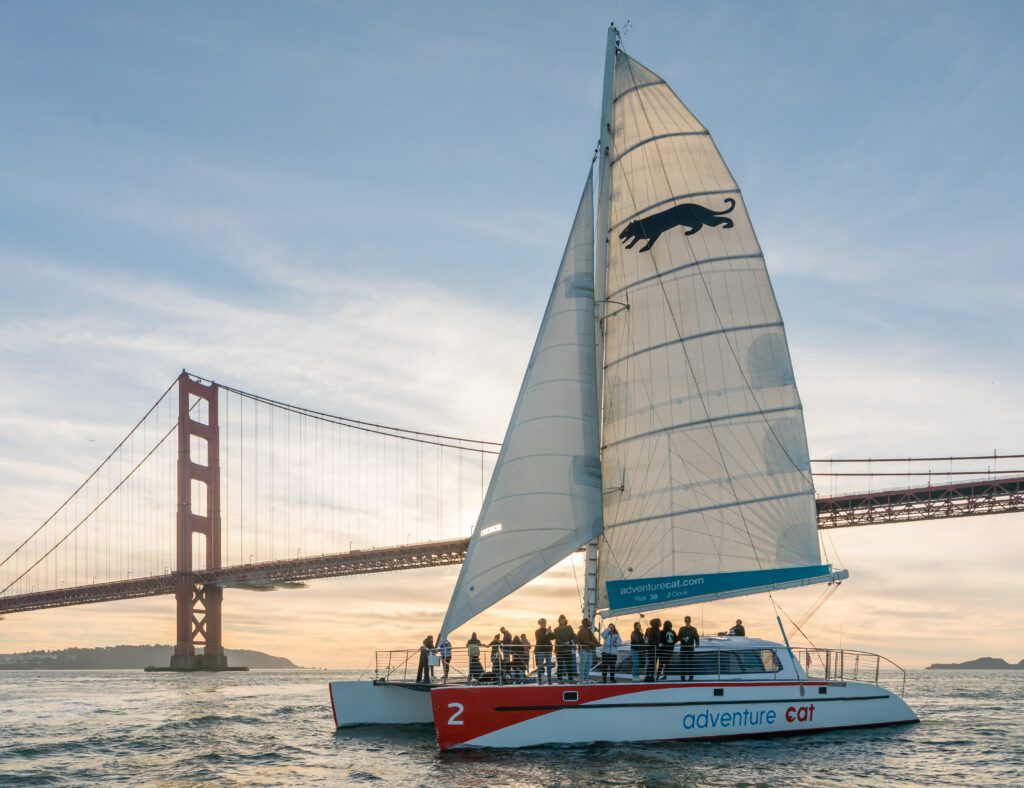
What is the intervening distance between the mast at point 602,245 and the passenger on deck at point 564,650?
774 millimetres

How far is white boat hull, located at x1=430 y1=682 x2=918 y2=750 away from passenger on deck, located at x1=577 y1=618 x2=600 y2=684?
634mm

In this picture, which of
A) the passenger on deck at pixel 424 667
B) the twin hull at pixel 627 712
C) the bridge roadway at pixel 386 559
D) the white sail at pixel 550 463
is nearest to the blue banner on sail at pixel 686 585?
the white sail at pixel 550 463

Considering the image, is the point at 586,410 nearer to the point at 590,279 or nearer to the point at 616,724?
the point at 590,279

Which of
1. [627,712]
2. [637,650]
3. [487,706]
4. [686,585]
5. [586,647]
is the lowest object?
[627,712]

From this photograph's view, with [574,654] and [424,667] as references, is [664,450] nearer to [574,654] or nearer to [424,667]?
[574,654]

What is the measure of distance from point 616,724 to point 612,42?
1142 cm

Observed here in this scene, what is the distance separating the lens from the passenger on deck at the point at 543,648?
15.4 m

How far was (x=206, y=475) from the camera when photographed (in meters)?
60.7


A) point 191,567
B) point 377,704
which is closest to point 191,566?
point 191,567

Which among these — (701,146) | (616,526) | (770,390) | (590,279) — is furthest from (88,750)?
(701,146)

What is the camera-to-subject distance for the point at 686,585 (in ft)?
54.9

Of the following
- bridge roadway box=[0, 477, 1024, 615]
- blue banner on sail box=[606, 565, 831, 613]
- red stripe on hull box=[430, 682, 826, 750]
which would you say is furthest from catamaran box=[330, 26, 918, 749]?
bridge roadway box=[0, 477, 1024, 615]

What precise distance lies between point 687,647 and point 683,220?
6.86 metres

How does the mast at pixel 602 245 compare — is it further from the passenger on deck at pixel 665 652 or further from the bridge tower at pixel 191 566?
the bridge tower at pixel 191 566
